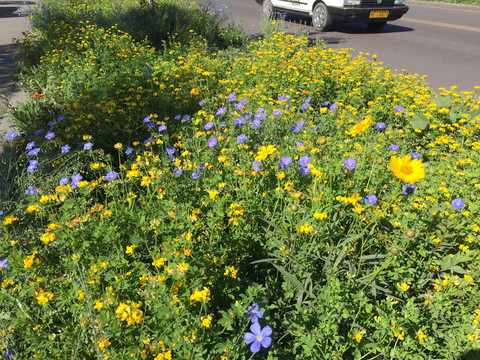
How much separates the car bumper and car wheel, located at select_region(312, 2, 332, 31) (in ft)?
0.53

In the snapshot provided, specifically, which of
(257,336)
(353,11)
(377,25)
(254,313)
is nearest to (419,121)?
(254,313)

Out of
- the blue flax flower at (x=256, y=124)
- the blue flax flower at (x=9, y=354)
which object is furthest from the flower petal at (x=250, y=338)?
the blue flax flower at (x=256, y=124)

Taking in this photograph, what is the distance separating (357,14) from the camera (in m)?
9.71

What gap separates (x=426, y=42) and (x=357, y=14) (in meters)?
2.09

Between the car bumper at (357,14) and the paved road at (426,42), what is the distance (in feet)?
1.45

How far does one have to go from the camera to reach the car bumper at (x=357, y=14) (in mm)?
9648

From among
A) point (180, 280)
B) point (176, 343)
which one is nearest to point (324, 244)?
point (180, 280)

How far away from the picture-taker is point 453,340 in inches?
76.7

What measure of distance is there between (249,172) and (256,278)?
814mm

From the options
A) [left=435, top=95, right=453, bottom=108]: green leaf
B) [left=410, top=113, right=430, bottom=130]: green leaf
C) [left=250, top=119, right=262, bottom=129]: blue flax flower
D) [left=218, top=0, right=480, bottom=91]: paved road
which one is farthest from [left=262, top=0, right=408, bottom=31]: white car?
[left=250, top=119, right=262, bottom=129]: blue flax flower

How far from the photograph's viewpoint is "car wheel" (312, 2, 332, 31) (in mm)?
10203

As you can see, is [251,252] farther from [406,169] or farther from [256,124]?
[256,124]

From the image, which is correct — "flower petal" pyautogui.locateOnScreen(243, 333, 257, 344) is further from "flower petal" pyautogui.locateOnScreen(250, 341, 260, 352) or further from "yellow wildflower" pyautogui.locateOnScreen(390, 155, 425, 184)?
"yellow wildflower" pyautogui.locateOnScreen(390, 155, 425, 184)

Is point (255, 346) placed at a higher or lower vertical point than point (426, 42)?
lower
